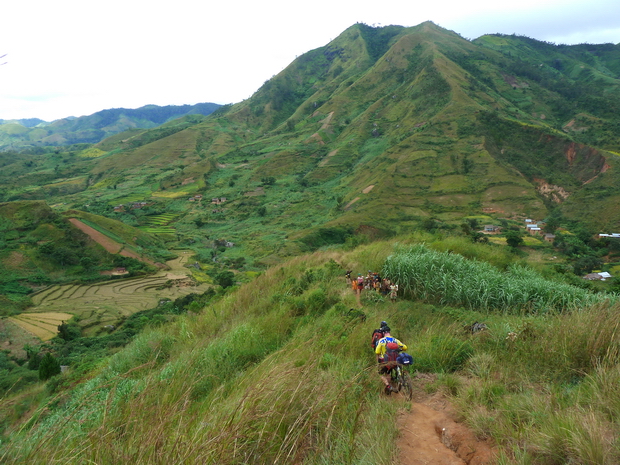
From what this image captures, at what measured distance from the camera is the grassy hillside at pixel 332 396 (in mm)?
2348

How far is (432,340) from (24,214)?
60615 mm

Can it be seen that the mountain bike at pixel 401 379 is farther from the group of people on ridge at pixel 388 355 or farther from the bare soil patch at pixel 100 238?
the bare soil patch at pixel 100 238

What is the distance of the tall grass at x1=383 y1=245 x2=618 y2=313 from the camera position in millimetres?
7047

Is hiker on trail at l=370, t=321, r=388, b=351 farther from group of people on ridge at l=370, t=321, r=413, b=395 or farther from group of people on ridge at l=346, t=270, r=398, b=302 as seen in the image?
group of people on ridge at l=346, t=270, r=398, b=302

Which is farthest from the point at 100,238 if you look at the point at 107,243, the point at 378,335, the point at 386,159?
the point at 386,159

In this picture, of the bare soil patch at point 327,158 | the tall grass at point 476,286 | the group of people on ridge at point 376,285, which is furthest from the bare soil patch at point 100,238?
the bare soil patch at point 327,158

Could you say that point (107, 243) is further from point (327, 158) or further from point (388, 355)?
point (327, 158)

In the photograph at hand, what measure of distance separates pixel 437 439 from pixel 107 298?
42612 mm

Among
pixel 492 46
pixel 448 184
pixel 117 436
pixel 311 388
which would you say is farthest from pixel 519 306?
pixel 492 46

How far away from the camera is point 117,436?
2701 mm

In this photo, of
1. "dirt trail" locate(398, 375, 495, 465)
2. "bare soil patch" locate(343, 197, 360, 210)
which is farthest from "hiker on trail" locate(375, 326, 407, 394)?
"bare soil patch" locate(343, 197, 360, 210)

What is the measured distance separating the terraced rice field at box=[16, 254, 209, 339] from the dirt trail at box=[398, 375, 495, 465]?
32742 mm

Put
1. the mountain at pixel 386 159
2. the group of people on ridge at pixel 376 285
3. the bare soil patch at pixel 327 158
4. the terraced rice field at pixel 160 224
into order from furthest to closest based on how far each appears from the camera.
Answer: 1. the bare soil patch at pixel 327 158
2. the terraced rice field at pixel 160 224
3. the mountain at pixel 386 159
4. the group of people on ridge at pixel 376 285

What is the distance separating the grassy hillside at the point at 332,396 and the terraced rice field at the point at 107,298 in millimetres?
30278
